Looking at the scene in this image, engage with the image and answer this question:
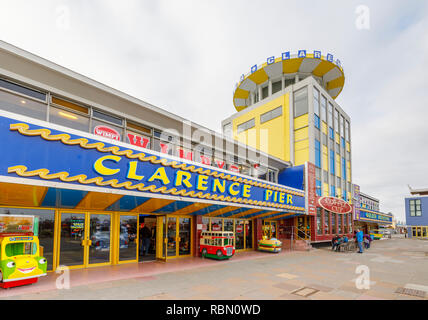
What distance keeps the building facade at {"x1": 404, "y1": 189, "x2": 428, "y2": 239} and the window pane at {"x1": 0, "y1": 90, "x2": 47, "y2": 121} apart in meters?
61.8

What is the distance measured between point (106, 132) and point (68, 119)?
1658 millimetres

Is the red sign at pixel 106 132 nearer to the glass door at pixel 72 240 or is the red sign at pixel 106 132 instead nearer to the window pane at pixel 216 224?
the glass door at pixel 72 240

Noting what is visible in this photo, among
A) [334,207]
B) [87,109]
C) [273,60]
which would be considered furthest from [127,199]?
[273,60]

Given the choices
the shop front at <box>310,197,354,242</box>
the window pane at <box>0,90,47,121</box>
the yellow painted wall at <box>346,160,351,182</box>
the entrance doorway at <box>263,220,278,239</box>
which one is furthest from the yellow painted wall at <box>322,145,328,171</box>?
the window pane at <box>0,90,47,121</box>

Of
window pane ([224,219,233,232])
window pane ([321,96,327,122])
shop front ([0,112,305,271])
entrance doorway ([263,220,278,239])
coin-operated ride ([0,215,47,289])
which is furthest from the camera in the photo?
window pane ([321,96,327,122])

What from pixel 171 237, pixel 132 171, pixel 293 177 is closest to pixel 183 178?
pixel 132 171

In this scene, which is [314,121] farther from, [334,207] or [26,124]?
Answer: [26,124]

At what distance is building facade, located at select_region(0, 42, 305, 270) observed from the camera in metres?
8.39

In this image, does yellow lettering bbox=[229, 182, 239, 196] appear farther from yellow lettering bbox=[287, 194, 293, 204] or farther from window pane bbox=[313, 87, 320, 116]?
window pane bbox=[313, 87, 320, 116]

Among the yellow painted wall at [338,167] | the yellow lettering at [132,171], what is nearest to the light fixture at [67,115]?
the yellow lettering at [132,171]

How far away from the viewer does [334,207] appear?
27344mm

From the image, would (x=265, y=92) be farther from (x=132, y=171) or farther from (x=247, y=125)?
(x=132, y=171)

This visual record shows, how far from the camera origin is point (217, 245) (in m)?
15.8
